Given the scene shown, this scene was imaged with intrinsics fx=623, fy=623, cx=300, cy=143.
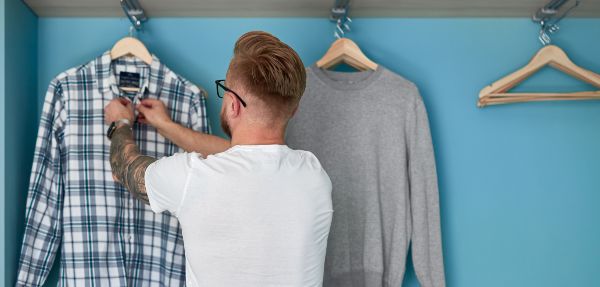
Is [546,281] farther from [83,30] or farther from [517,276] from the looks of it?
[83,30]

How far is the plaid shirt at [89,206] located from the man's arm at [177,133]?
0.06m

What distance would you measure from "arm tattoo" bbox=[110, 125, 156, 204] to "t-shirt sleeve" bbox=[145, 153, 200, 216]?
51mm

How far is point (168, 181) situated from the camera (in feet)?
4.08

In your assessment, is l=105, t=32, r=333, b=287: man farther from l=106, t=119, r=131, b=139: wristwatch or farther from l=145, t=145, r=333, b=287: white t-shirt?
l=106, t=119, r=131, b=139: wristwatch

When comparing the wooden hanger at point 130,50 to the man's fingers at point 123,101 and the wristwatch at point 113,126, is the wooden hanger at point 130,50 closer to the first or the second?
the man's fingers at point 123,101

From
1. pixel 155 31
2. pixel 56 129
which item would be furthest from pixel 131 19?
pixel 56 129

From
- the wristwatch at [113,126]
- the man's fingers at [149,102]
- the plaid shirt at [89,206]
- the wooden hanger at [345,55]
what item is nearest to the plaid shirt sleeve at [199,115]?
the plaid shirt at [89,206]

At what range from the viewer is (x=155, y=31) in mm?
1945

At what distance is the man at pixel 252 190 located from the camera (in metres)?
1.23

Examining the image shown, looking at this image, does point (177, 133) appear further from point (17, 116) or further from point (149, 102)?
point (17, 116)

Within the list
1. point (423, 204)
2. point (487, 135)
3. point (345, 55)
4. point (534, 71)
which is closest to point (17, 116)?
point (345, 55)

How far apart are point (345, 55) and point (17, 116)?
946 millimetres

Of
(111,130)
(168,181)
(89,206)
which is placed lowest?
(89,206)

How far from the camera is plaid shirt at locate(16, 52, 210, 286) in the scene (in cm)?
171
